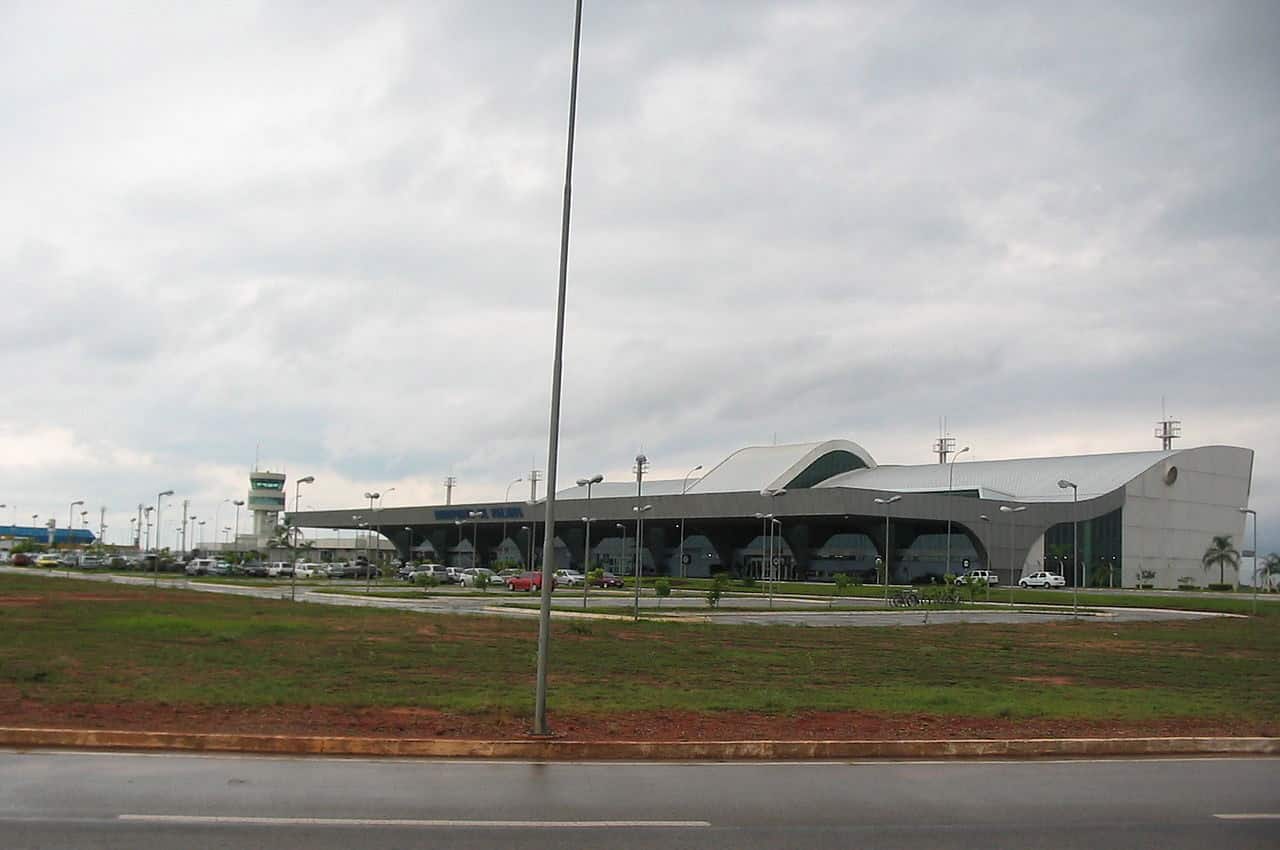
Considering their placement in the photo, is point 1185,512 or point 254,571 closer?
point 254,571

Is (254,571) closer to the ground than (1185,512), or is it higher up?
closer to the ground

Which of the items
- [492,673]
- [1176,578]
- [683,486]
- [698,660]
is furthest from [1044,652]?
[683,486]

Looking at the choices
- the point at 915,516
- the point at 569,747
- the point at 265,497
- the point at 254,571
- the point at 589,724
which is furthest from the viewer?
the point at 265,497

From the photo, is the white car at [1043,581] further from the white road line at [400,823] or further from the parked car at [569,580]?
the white road line at [400,823]

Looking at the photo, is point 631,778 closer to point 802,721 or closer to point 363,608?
point 802,721

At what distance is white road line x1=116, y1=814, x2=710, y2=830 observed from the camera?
9.58 meters

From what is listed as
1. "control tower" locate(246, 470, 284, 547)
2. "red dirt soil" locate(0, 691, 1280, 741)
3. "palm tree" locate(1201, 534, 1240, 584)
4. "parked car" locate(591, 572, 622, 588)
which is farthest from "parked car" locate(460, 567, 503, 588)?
"control tower" locate(246, 470, 284, 547)

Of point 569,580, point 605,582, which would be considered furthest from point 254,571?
point 605,582

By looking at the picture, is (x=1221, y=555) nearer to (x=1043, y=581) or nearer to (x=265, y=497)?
(x=1043, y=581)

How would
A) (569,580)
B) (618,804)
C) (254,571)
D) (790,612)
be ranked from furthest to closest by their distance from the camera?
(254,571)
(569,580)
(790,612)
(618,804)

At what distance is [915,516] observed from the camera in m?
97.2

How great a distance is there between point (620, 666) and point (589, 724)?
26.8 feet

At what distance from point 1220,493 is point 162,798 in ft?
382

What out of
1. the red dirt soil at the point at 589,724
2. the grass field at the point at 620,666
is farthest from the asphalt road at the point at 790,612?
the red dirt soil at the point at 589,724
